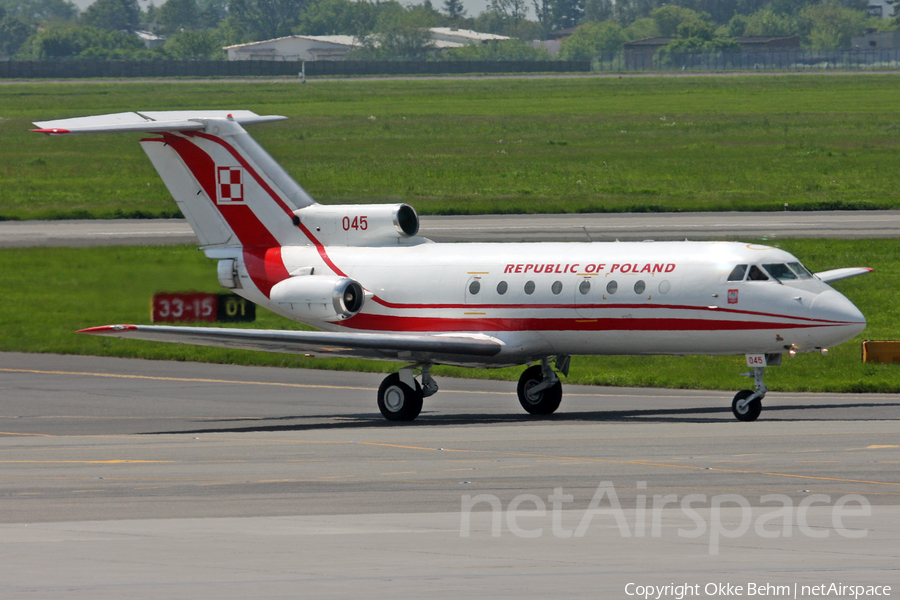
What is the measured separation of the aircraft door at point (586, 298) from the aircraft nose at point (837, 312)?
422cm

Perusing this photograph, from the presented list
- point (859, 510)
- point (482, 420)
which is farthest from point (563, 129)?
point (859, 510)

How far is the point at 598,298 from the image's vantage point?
27078mm

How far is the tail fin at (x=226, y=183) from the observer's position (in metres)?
30.9

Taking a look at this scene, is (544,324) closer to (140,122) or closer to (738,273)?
(738,273)

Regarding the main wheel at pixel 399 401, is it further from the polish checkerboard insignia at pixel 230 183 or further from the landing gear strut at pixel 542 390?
the polish checkerboard insignia at pixel 230 183

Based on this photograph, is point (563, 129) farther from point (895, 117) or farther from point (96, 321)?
point (96, 321)

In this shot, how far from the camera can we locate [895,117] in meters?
116

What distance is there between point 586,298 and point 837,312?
15.9 ft

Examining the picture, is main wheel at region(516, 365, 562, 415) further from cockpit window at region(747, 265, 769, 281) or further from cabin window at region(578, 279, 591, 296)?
cockpit window at region(747, 265, 769, 281)

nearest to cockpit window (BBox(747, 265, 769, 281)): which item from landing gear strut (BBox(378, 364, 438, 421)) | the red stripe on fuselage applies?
the red stripe on fuselage

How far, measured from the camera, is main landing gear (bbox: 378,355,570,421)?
28.0m

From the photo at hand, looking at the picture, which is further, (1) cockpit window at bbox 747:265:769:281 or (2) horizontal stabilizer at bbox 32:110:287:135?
(2) horizontal stabilizer at bbox 32:110:287:135
